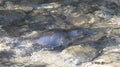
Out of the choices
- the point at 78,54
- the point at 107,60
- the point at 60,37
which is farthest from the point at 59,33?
the point at 107,60

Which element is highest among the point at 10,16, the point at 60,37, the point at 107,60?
the point at 10,16

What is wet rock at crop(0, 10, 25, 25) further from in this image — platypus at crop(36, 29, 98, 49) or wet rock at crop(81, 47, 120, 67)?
wet rock at crop(81, 47, 120, 67)

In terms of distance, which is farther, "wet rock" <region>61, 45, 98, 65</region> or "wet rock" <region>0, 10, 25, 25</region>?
Answer: "wet rock" <region>0, 10, 25, 25</region>

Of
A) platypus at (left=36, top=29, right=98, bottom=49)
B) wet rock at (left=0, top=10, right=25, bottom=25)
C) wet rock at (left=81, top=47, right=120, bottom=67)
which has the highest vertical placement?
wet rock at (left=0, top=10, right=25, bottom=25)

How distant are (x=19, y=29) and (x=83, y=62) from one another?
2.43ft

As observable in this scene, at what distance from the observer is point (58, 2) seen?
3.45 metres

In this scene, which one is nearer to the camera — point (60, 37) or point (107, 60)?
point (107, 60)

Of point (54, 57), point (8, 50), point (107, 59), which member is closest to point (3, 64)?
point (8, 50)

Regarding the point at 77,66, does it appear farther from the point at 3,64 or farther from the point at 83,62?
the point at 3,64

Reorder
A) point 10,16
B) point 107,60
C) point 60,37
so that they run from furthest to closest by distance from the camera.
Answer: point 10,16 < point 60,37 < point 107,60

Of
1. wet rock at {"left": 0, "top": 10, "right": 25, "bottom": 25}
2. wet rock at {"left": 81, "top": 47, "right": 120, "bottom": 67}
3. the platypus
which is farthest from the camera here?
wet rock at {"left": 0, "top": 10, "right": 25, "bottom": 25}

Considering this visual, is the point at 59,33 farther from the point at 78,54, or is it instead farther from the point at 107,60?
the point at 107,60

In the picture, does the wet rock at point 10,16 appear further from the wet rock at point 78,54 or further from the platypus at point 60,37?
the wet rock at point 78,54

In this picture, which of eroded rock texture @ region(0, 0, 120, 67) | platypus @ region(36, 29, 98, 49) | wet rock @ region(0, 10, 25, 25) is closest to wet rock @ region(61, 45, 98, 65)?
eroded rock texture @ region(0, 0, 120, 67)
